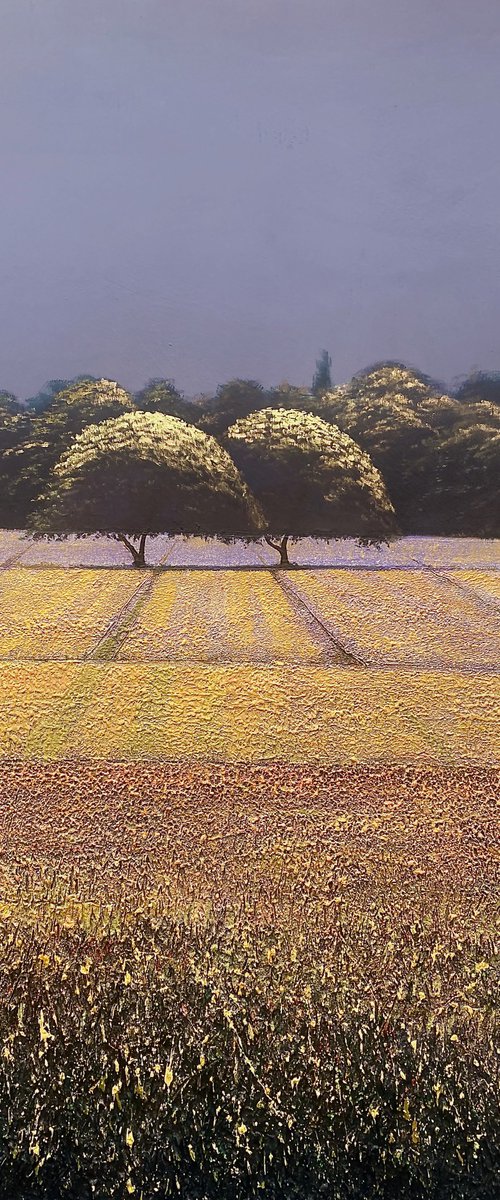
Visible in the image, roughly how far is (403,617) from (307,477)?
911 mm

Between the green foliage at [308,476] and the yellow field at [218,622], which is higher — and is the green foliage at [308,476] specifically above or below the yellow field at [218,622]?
above

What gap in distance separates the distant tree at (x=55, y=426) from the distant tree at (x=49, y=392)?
1cm

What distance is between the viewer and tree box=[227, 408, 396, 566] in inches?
127

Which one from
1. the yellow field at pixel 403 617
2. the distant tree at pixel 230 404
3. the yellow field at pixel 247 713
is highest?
the distant tree at pixel 230 404

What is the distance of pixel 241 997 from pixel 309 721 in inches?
37.0

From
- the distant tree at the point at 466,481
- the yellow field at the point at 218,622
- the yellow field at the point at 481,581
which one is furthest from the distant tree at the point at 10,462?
the yellow field at the point at 481,581

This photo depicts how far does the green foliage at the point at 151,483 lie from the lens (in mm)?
3262

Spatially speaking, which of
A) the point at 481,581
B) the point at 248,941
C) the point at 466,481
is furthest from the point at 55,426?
the point at 248,941

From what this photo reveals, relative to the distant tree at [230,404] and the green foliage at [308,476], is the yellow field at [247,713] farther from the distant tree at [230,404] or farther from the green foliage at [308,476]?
the distant tree at [230,404]

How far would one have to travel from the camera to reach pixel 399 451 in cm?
330

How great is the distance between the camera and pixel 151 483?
3275mm

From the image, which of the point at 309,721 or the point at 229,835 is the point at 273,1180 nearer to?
the point at 229,835

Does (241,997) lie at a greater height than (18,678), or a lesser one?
lesser

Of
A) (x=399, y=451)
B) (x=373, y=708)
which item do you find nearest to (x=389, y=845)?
(x=373, y=708)
